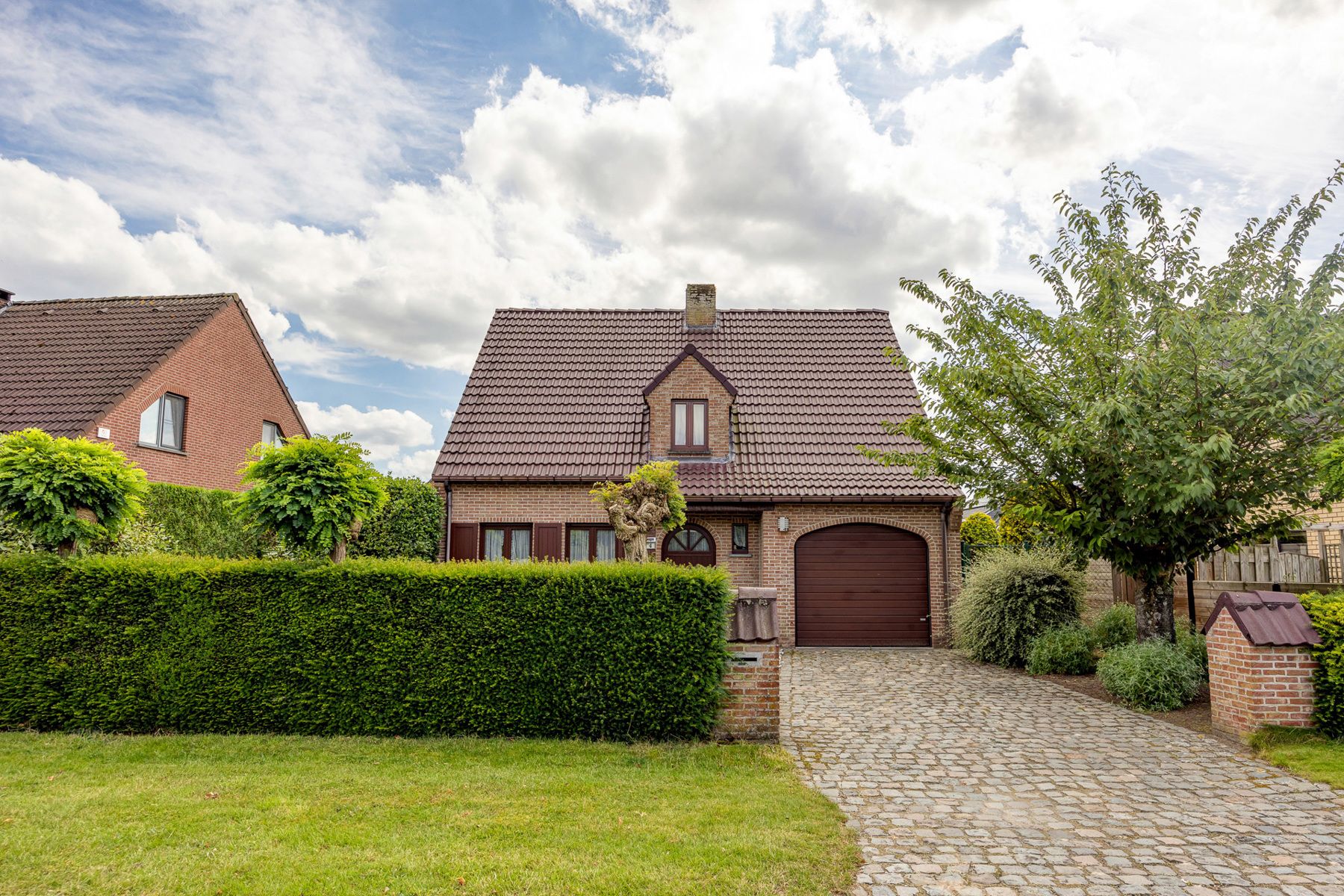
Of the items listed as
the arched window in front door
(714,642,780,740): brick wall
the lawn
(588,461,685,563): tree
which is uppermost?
(588,461,685,563): tree

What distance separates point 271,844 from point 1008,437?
9.72m

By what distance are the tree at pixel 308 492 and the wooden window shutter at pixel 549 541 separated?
745cm

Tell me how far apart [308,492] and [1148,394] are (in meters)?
9.41

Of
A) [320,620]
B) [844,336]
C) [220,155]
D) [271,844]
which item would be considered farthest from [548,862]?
[844,336]

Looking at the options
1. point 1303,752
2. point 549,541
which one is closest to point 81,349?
point 549,541

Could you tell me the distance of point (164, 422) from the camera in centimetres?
1803

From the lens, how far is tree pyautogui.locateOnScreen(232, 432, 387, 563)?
25.3 ft

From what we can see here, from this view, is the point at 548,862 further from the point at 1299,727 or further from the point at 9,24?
the point at 9,24

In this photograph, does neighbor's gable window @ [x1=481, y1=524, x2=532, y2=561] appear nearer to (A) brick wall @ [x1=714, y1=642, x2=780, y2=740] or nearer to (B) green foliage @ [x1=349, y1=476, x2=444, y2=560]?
(B) green foliage @ [x1=349, y1=476, x2=444, y2=560]

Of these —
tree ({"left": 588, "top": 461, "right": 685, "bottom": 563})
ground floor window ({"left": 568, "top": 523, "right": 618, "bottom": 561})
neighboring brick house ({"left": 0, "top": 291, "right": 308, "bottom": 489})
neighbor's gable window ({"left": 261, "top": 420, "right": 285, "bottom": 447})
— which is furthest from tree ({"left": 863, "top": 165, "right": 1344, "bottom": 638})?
neighbor's gable window ({"left": 261, "top": 420, "right": 285, "bottom": 447})

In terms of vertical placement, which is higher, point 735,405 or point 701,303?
point 701,303

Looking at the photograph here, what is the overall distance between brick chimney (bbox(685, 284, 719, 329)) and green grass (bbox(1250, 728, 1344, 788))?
47.7 ft

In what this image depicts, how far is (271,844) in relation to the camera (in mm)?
4684

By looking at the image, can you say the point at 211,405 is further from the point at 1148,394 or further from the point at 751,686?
the point at 1148,394
